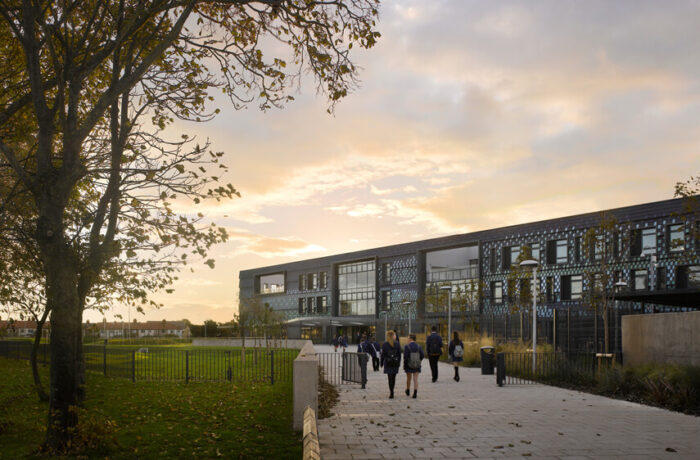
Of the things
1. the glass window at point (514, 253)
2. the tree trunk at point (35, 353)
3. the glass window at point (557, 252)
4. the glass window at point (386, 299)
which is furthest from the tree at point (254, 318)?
the glass window at point (386, 299)

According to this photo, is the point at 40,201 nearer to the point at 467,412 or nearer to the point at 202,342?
the point at 467,412

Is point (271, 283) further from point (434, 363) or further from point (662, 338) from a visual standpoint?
point (662, 338)

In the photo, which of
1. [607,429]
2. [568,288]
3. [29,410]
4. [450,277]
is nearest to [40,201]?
[29,410]

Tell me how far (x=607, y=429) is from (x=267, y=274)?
91154 millimetres

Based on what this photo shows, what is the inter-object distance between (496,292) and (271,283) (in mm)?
49602

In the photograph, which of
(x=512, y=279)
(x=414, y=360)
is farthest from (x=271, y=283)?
(x=414, y=360)

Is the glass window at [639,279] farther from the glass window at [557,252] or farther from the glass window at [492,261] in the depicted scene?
the glass window at [492,261]

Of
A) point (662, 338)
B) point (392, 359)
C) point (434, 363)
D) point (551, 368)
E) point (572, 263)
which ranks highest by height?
point (572, 263)

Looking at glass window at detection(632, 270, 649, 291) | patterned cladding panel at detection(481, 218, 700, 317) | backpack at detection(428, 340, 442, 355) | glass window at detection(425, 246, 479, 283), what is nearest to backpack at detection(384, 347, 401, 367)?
backpack at detection(428, 340, 442, 355)

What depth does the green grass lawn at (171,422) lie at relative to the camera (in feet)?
29.2

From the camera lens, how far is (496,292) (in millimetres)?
58094

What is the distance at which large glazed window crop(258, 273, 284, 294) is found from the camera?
9776 centimetres

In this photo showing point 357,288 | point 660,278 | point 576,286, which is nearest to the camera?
point 660,278

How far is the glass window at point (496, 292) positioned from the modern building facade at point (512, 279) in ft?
0.30
